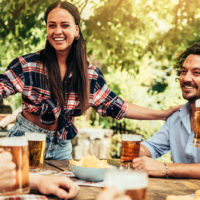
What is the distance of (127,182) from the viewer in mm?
732

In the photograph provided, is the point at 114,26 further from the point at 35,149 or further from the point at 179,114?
the point at 35,149

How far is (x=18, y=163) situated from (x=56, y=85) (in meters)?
1.18

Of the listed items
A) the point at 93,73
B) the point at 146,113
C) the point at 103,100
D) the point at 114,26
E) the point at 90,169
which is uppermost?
the point at 114,26

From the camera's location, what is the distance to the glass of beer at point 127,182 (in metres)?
0.72

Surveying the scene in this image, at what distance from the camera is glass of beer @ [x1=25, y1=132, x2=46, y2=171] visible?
162cm

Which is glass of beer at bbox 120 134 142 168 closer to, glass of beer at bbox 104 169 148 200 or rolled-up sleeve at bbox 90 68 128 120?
rolled-up sleeve at bbox 90 68 128 120

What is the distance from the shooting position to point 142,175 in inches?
30.2

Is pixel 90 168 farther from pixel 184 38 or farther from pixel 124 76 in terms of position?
pixel 124 76

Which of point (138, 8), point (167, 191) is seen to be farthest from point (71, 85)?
point (138, 8)

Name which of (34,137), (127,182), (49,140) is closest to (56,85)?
(49,140)

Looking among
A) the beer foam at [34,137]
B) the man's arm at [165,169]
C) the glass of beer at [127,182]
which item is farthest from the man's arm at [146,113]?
the glass of beer at [127,182]

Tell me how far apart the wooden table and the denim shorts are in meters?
0.30

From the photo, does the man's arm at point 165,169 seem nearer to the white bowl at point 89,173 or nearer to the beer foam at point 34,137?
the white bowl at point 89,173

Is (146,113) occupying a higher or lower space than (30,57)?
lower
